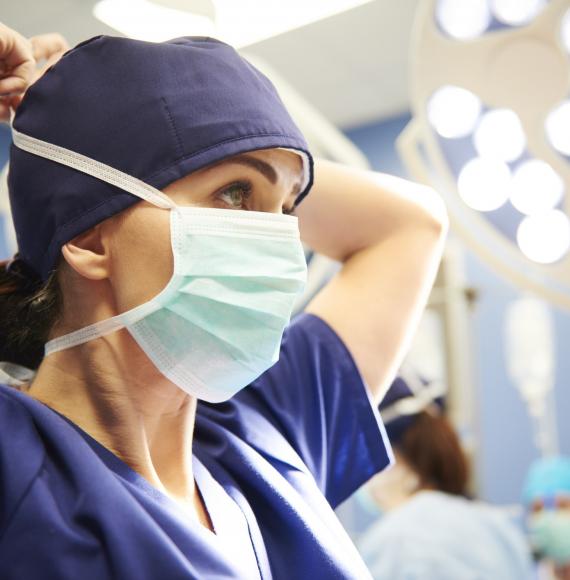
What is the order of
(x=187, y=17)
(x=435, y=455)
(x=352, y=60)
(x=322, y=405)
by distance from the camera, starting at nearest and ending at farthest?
(x=187, y=17), (x=322, y=405), (x=435, y=455), (x=352, y=60)

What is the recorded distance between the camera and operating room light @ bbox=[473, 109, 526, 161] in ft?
3.97

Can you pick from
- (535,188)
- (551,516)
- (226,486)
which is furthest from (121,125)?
(551,516)

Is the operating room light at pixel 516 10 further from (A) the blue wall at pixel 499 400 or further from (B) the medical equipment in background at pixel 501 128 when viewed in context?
(A) the blue wall at pixel 499 400

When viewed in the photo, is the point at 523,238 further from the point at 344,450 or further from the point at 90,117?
the point at 90,117

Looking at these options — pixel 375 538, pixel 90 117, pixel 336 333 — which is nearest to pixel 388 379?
pixel 336 333

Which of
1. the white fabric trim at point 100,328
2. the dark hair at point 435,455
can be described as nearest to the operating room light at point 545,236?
the white fabric trim at point 100,328

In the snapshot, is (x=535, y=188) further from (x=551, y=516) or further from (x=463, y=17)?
(x=551, y=516)

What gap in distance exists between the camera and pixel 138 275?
0.78 metres

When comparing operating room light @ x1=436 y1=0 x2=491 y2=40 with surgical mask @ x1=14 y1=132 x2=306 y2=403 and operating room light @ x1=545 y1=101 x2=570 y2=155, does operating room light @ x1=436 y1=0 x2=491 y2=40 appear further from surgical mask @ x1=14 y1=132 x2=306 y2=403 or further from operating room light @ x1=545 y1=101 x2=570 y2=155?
surgical mask @ x1=14 y1=132 x2=306 y2=403

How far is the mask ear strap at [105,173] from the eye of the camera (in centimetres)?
76

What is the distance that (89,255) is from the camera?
0.79 m

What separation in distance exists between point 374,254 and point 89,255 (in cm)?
49

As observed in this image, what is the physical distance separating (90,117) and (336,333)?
468mm

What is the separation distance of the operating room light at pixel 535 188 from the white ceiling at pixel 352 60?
59.0 inches
